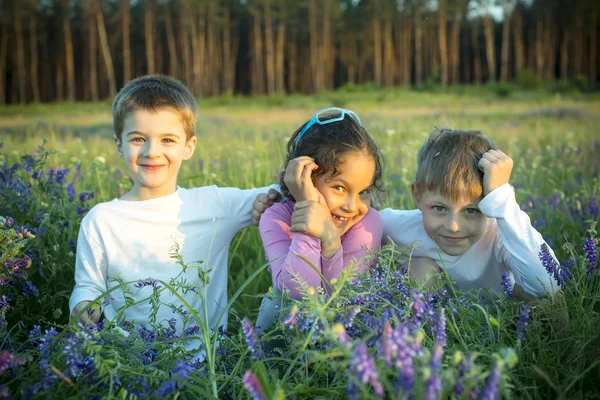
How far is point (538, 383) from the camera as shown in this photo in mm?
1646

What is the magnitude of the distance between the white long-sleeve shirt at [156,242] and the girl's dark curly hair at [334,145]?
0.60 metres

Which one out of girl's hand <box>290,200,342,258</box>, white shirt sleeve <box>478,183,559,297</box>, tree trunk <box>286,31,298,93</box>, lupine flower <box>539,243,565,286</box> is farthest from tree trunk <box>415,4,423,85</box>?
lupine flower <box>539,243,565,286</box>

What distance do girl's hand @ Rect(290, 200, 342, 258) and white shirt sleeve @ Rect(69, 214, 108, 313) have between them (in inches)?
40.6

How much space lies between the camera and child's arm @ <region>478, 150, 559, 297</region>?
7.37 ft

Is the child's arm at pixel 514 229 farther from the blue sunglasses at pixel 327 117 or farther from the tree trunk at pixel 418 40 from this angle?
the tree trunk at pixel 418 40

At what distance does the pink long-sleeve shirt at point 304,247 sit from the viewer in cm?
223

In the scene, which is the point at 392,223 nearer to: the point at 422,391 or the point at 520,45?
the point at 422,391

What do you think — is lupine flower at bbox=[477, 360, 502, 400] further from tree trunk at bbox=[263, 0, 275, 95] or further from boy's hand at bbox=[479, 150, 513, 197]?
tree trunk at bbox=[263, 0, 275, 95]

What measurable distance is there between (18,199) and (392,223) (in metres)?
2.25

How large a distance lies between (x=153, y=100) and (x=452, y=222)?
5.53 feet

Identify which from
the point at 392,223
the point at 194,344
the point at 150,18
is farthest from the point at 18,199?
the point at 150,18

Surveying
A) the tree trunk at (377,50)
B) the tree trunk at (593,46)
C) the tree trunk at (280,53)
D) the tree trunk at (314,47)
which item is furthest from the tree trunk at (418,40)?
the tree trunk at (593,46)

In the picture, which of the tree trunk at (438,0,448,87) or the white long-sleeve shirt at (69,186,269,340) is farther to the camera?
the tree trunk at (438,0,448,87)

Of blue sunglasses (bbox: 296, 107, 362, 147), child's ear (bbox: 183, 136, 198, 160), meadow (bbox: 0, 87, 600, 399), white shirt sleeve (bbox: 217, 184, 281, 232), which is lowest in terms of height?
meadow (bbox: 0, 87, 600, 399)
